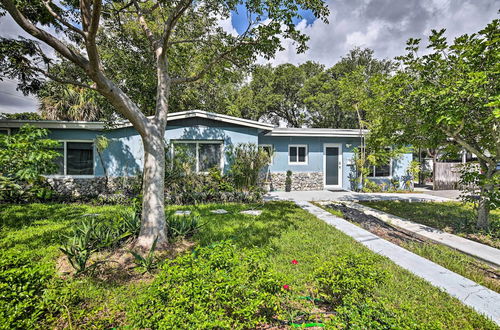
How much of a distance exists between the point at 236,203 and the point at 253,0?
6209 mm

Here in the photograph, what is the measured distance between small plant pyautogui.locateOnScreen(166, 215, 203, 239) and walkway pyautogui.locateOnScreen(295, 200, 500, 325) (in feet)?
11.3

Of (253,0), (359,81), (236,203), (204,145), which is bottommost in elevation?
(236,203)

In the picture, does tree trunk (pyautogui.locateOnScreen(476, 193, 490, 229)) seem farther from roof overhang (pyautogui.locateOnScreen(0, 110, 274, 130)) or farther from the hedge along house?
roof overhang (pyautogui.locateOnScreen(0, 110, 274, 130))

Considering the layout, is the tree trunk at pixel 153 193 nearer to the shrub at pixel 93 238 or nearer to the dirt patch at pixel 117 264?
the dirt patch at pixel 117 264

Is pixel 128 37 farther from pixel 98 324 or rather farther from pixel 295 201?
pixel 98 324

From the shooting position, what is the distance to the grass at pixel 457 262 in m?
3.18

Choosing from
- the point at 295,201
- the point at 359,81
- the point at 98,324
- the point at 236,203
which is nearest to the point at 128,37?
the point at 236,203

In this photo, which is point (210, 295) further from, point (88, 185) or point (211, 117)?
point (88, 185)

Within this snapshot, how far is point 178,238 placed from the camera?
432 cm

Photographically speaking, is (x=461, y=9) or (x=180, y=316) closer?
(x=180, y=316)

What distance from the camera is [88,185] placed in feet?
30.4

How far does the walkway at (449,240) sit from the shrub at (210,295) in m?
4.33

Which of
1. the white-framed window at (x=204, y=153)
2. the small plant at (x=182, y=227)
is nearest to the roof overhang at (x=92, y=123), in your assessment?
the white-framed window at (x=204, y=153)

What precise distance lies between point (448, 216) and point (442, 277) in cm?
478
